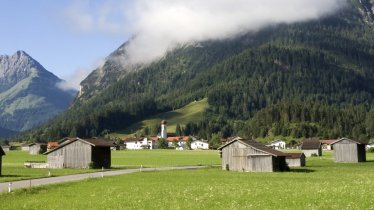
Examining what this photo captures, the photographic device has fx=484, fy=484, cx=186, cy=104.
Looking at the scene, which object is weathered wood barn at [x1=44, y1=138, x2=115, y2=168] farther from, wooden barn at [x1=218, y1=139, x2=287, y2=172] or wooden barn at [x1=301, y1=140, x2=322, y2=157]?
wooden barn at [x1=301, y1=140, x2=322, y2=157]

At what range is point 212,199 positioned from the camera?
3612 centimetres

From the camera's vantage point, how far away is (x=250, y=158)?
8431 cm

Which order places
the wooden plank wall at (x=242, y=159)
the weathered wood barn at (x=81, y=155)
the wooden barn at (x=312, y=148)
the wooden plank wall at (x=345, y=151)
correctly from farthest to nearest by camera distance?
the wooden barn at (x=312, y=148)
the wooden plank wall at (x=345, y=151)
the weathered wood barn at (x=81, y=155)
the wooden plank wall at (x=242, y=159)

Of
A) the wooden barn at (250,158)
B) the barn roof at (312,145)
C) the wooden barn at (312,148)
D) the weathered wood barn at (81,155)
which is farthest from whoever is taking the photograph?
the barn roof at (312,145)

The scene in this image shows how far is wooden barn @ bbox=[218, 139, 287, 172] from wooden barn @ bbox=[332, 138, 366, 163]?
37510 millimetres

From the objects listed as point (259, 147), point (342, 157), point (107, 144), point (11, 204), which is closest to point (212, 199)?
point (11, 204)

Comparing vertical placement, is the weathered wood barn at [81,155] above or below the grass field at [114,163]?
above

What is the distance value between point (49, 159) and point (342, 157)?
68.7 meters

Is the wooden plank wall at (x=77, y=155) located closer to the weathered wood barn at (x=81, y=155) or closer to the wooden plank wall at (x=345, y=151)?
the weathered wood barn at (x=81, y=155)

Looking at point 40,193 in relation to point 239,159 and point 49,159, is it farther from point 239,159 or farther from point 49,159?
point 49,159

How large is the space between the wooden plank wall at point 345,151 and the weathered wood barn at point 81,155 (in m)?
56.8

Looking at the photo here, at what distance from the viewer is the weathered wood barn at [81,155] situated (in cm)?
9569

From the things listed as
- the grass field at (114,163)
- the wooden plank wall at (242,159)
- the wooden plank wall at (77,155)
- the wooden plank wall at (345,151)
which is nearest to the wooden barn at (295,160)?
the wooden plank wall at (242,159)

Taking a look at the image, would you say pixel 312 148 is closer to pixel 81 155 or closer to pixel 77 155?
pixel 81 155
